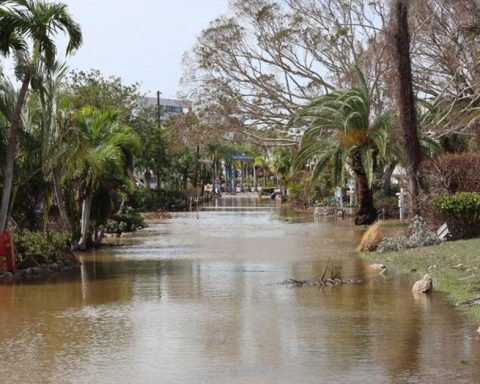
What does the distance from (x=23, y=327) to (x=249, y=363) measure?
160 inches

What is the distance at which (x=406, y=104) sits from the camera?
24.4 meters

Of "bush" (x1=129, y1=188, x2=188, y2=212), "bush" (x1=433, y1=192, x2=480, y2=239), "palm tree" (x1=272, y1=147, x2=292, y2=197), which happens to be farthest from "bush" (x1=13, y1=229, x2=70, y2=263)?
"palm tree" (x1=272, y1=147, x2=292, y2=197)

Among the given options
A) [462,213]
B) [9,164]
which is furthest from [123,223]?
[462,213]

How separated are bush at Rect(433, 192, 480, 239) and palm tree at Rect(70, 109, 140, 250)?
8.92 metres

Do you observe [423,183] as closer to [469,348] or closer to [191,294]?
[191,294]

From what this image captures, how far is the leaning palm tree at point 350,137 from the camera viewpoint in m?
32.3

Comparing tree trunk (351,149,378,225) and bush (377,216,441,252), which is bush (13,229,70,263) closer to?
bush (377,216,441,252)

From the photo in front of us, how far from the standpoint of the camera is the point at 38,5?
18.0 m

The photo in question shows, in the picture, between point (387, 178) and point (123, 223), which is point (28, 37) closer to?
point (123, 223)

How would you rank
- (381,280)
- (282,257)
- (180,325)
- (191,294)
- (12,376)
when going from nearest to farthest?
(12,376) → (180,325) → (191,294) → (381,280) → (282,257)

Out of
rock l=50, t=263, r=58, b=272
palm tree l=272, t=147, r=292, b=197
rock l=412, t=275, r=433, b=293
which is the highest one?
palm tree l=272, t=147, r=292, b=197

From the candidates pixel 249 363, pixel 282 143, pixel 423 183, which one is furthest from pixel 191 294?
pixel 282 143

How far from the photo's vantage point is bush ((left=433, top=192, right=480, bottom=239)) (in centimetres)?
2117

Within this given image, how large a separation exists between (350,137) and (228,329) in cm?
2207
